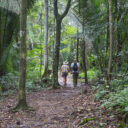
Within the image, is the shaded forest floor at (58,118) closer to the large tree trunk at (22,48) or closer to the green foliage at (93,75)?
the large tree trunk at (22,48)

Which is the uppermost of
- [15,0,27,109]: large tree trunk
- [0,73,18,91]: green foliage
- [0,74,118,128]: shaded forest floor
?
[15,0,27,109]: large tree trunk

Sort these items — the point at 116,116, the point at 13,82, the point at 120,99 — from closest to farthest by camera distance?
the point at 116,116 → the point at 120,99 → the point at 13,82

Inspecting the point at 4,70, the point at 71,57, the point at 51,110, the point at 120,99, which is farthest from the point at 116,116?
the point at 71,57

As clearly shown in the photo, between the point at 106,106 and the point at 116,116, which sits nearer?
the point at 116,116

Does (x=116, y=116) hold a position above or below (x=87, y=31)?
below

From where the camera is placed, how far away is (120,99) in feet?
14.2

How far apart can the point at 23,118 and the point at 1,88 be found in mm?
4937

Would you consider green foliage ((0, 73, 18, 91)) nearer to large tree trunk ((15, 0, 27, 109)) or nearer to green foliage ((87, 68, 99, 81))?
large tree trunk ((15, 0, 27, 109))

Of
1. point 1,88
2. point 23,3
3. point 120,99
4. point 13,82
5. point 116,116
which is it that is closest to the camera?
→ point 116,116

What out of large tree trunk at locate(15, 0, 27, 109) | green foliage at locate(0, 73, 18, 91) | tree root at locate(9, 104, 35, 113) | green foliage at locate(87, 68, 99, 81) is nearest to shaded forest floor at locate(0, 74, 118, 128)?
tree root at locate(9, 104, 35, 113)

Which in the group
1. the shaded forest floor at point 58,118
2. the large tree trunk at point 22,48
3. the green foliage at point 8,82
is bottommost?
the shaded forest floor at point 58,118

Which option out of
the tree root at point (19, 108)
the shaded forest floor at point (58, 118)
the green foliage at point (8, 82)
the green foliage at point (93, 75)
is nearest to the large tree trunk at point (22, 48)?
the tree root at point (19, 108)

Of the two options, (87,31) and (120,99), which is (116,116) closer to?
(120,99)

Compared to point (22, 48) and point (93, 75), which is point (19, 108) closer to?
point (22, 48)
